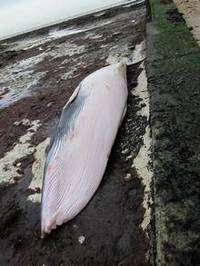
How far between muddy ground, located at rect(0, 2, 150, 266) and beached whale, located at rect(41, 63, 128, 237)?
79mm

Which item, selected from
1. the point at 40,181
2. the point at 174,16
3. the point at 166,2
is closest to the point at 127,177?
the point at 40,181

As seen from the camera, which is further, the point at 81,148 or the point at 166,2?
the point at 166,2

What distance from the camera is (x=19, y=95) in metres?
5.06

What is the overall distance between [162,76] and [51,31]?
803 centimetres

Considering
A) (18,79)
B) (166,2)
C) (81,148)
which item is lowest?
(18,79)

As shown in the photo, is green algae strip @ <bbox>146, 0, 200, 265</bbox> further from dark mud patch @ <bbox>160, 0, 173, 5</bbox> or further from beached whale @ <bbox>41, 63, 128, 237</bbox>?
dark mud patch @ <bbox>160, 0, 173, 5</bbox>

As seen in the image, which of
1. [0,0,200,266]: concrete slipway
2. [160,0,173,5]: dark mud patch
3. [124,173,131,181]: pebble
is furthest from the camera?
[160,0,173,5]: dark mud patch

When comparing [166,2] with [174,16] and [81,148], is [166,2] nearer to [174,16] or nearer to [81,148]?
[174,16]

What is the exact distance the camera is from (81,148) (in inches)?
112

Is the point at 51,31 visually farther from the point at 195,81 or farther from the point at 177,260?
the point at 177,260

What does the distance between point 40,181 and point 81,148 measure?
0.41m

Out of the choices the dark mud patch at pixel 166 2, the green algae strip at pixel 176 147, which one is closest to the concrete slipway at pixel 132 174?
the green algae strip at pixel 176 147

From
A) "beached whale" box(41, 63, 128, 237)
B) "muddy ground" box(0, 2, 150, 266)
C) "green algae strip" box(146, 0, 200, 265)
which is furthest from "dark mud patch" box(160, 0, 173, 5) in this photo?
"beached whale" box(41, 63, 128, 237)

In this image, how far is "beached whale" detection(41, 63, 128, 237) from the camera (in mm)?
2428
